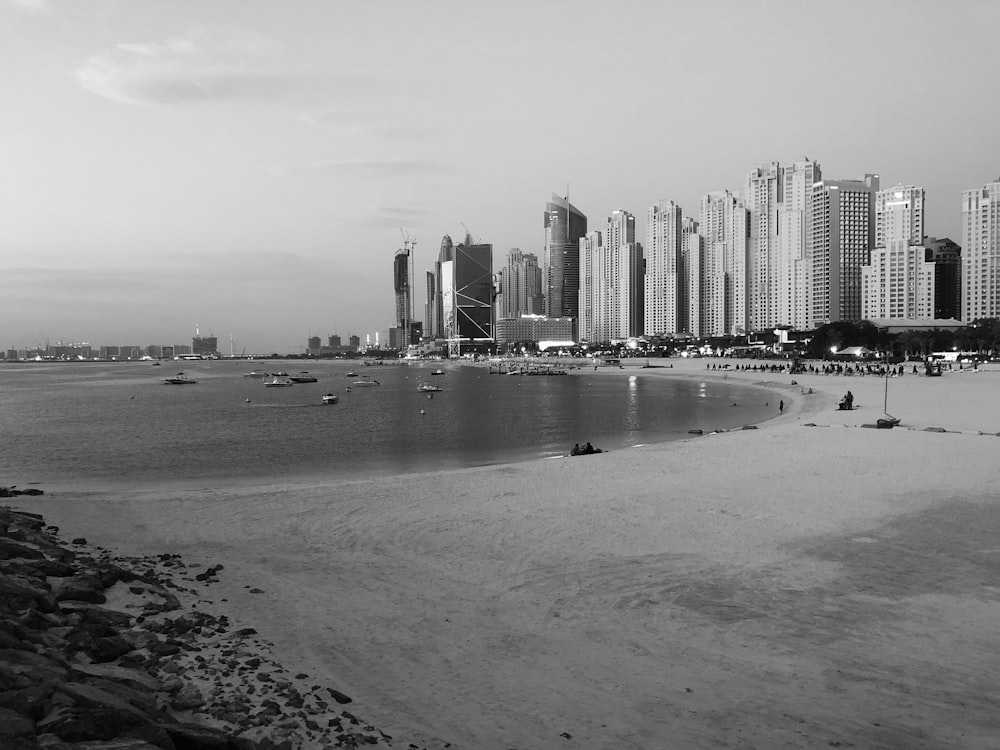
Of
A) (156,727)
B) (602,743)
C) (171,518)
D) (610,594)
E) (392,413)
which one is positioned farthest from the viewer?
(392,413)

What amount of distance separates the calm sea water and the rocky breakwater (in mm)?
16445

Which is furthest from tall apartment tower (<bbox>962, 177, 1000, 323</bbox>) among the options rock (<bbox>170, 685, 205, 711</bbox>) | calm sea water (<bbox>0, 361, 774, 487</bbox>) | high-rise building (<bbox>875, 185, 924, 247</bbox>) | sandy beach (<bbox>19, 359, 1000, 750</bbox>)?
rock (<bbox>170, 685, 205, 711</bbox>)

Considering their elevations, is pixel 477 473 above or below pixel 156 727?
below

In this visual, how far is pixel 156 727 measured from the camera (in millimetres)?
4605

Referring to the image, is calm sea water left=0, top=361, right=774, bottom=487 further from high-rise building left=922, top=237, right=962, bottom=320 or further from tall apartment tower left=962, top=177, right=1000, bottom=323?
high-rise building left=922, top=237, right=962, bottom=320

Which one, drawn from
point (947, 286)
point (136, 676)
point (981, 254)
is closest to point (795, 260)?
point (947, 286)

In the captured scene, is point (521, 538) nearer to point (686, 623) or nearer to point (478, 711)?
point (686, 623)

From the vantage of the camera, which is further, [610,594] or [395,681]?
[610,594]

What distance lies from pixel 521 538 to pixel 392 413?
43.5m

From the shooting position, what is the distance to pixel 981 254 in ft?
508

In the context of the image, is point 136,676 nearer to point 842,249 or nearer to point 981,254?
point 981,254

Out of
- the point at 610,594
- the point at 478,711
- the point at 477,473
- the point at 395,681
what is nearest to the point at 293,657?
the point at 395,681

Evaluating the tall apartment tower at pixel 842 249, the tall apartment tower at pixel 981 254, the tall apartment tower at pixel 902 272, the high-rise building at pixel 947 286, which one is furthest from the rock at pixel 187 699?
the tall apartment tower at pixel 842 249

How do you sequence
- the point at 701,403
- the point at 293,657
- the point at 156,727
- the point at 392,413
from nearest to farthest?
the point at 156,727 < the point at 293,657 < the point at 392,413 < the point at 701,403
